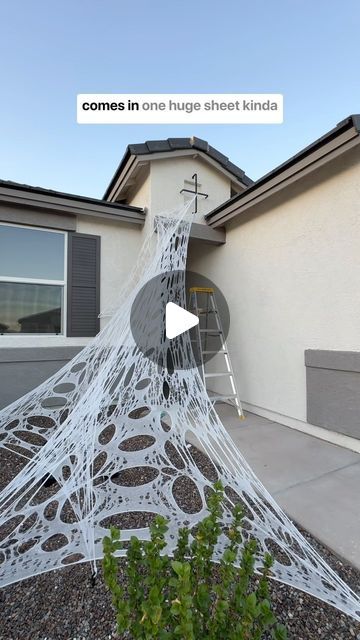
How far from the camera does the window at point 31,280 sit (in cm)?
360

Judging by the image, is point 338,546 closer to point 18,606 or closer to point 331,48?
point 18,606

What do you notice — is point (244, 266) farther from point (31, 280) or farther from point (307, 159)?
point (31, 280)

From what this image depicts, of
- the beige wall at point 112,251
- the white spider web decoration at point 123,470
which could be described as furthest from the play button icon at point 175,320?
the beige wall at point 112,251

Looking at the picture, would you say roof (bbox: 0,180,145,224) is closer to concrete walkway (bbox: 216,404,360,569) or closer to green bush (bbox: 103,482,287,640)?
concrete walkway (bbox: 216,404,360,569)

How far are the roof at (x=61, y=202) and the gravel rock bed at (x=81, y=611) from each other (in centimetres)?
352

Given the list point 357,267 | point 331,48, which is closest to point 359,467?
point 357,267

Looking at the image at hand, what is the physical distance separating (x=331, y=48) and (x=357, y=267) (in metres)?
2.97

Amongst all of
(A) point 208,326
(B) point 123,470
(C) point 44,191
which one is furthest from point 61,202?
(B) point 123,470

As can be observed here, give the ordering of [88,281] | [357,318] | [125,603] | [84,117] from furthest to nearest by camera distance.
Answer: [88,281] → [84,117] → [357,318] → [125,603]

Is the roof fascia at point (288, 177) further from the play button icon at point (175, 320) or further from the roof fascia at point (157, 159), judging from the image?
the play button icon at point (175, 320)

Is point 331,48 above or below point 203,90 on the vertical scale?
above

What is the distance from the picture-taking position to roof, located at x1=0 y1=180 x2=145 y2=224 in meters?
3.47

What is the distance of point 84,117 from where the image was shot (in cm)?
303

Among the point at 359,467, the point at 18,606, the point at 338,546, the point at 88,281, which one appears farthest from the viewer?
the point at 88,281
